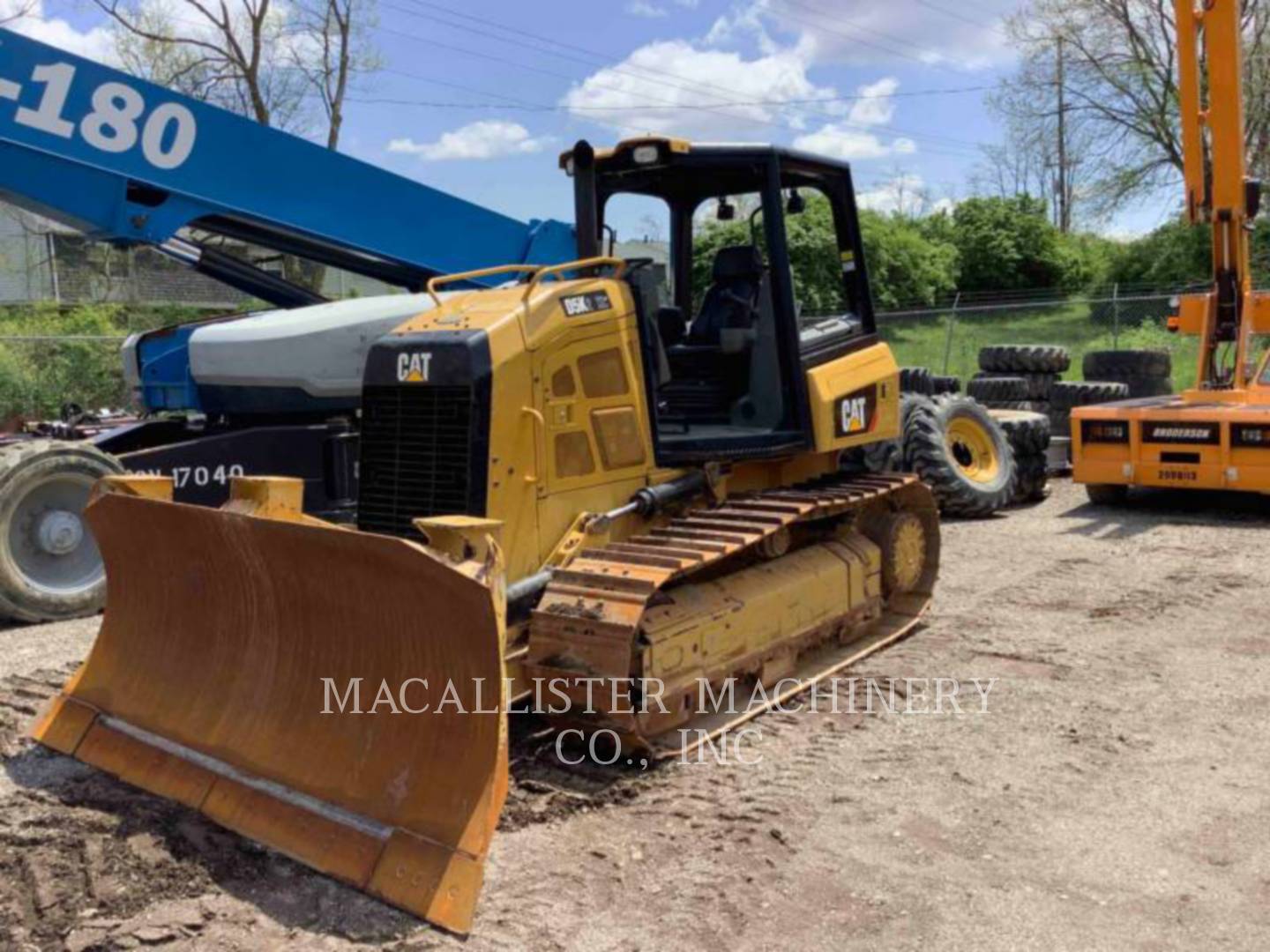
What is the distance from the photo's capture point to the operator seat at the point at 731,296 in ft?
19.7

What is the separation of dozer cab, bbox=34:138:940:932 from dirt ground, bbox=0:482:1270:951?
0.18 metres

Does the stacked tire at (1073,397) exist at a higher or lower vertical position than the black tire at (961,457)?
higher

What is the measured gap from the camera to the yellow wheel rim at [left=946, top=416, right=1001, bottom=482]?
425 inches

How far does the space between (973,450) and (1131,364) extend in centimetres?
500

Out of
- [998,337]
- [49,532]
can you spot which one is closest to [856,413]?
[49,532]

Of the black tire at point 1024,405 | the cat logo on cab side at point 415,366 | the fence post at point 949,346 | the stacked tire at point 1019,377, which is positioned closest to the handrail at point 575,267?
the cat logo on cab side at point 415,366

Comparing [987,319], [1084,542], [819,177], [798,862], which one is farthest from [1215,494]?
[987,319]

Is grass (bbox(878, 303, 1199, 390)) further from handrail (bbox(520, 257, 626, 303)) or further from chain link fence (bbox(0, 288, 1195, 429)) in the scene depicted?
handrail (bbox(520, 257, 626, 303))

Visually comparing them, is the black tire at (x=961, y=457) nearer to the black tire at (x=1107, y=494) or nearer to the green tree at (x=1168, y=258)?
the black tire at (x=1107, y=494)

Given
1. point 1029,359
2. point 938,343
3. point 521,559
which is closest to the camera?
point 521,559

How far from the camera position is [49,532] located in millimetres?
7176

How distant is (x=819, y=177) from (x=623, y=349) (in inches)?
67.0

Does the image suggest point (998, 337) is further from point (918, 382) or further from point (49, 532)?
point (49, 532)

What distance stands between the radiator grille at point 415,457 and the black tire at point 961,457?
584 cm
